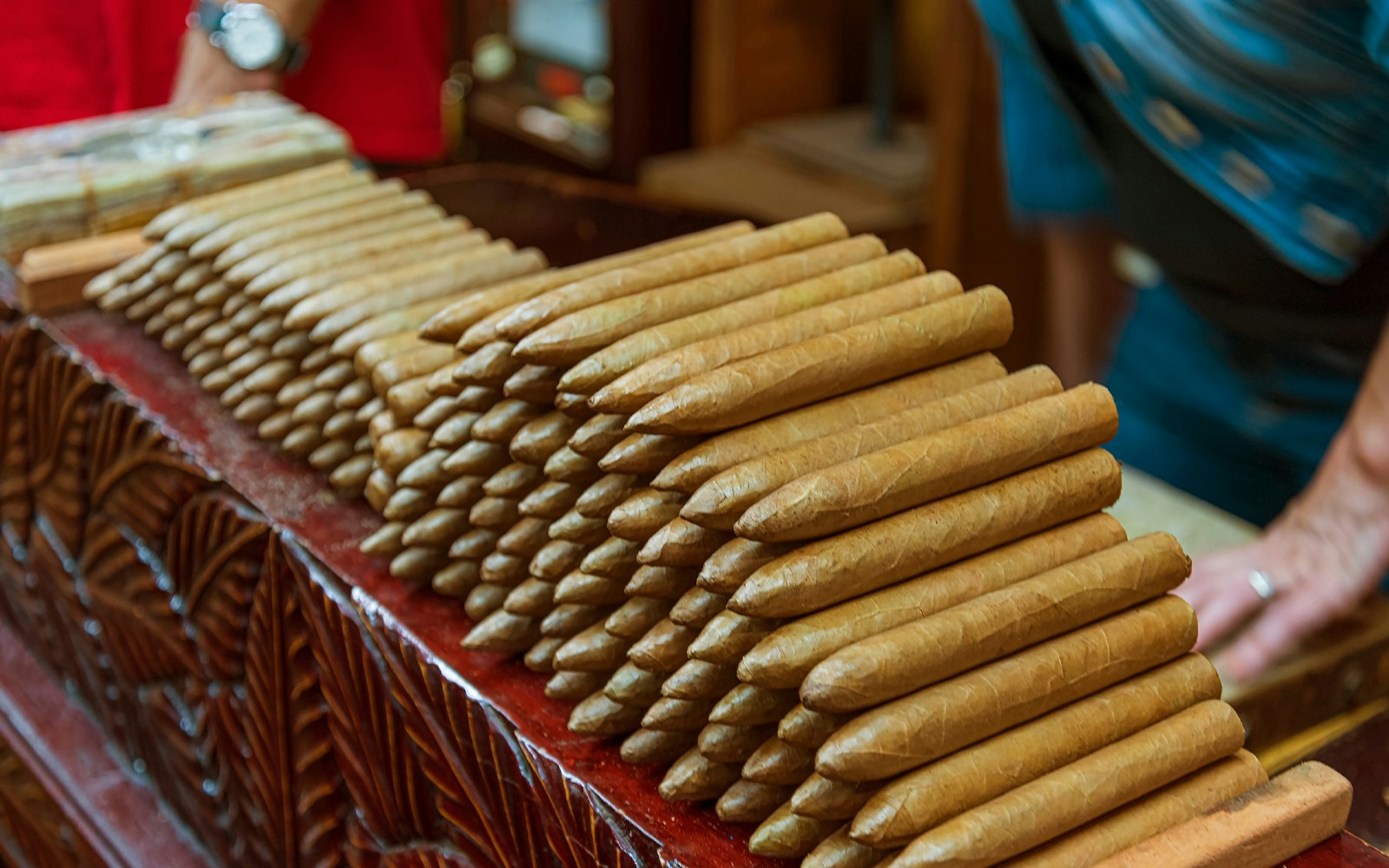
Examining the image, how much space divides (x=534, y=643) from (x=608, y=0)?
3.64 m

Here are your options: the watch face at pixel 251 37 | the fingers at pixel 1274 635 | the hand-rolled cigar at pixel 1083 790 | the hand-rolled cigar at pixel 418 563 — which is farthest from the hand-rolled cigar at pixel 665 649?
the watch face at pixel 251 37

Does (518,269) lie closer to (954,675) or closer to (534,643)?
(534,643)

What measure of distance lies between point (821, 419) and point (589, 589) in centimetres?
21

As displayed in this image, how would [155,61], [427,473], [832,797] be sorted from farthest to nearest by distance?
[155,61] → [427,473] → [832,797]

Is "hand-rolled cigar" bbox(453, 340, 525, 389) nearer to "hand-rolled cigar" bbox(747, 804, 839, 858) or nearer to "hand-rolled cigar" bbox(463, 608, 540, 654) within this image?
"hand-rolled cigar" bbox(463, 608, 540, 654)

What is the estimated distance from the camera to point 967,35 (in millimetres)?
3633

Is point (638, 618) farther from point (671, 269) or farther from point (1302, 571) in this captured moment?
point (1302, 571)

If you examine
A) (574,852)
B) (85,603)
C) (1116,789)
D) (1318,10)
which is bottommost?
(85,603)

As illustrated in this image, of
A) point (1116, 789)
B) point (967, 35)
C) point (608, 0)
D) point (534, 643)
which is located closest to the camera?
point (1116, 789)

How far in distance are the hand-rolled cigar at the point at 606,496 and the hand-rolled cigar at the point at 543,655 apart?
0.12 metres

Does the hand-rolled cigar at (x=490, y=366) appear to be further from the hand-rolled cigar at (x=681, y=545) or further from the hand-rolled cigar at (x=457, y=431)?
the hand-rolled cigar at (x=681, y=545)

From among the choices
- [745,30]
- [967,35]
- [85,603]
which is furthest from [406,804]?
[745,30]

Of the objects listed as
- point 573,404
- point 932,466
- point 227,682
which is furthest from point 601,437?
point 227,682

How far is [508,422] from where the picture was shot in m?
1.05
